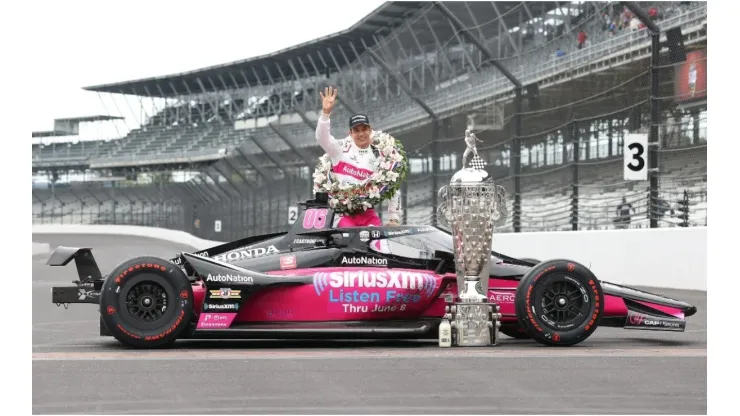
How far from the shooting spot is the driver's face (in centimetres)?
909

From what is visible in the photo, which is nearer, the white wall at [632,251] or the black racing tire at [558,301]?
the black racing tire at [558,301]

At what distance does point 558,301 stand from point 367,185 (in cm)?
192

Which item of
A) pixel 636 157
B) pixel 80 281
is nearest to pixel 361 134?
pixel 80 281

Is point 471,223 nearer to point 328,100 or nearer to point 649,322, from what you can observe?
point 649,322

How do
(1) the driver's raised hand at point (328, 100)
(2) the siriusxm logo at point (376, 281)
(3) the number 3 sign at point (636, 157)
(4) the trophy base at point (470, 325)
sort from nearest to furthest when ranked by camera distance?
(4) the trophy base at point (470, 325) → (2) the siriusxm logo at point (376, 281) → (1) the driver's raised hand at point (328, 100) → (3) the number 3 sign at point (636, 157)

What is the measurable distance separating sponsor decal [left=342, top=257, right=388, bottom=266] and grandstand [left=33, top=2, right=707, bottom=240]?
7.31 m

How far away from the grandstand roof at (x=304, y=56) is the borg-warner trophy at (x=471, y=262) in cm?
2030

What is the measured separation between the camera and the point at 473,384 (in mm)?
5820

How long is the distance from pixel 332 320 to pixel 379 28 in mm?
40645

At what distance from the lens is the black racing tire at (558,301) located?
25.5ft

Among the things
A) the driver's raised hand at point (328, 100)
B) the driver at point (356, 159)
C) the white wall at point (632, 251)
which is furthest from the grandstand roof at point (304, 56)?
the driver's raised hand at point (328, 100)

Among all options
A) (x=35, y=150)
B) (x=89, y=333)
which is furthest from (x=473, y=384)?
(x=35, y=150)

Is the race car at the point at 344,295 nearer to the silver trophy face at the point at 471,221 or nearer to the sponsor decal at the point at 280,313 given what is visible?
the sponsor decal at the point at 280,313

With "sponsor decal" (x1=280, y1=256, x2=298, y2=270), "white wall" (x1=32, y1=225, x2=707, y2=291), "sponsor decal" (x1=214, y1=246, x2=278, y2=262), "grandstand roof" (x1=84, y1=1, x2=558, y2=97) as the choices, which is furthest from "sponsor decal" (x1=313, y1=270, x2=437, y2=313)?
"grandstand roof" (x1=84, y1=1, x2=558, y2=97)
